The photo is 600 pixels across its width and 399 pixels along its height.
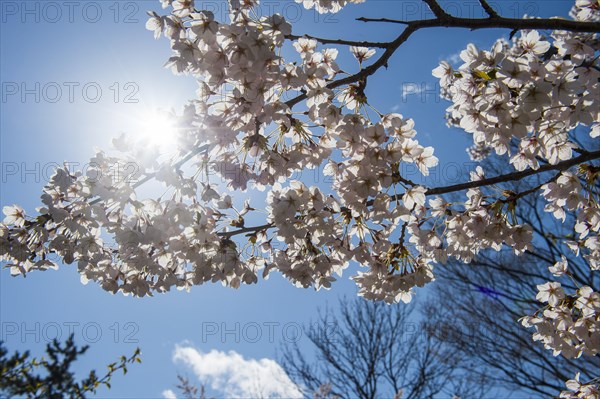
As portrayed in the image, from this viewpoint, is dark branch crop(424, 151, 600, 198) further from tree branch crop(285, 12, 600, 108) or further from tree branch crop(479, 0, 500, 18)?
tree branch crop(479, 0, 500, 18)

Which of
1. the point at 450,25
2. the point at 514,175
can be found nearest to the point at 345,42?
the point at 450,25

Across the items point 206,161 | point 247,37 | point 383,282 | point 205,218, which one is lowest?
point 383,282

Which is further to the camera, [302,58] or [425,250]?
[425,250]

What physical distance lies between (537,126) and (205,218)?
196cm

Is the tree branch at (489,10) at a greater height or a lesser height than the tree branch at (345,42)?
lesser

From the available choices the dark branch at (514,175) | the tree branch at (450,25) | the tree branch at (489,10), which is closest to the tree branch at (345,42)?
the tree branch at (450,25)

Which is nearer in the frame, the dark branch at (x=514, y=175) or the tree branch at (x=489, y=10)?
the tree branch at (x=489, y=10)

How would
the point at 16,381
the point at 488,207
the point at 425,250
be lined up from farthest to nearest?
1. the point at 16,381
2. the point at 425,250
3. the point at 488,207

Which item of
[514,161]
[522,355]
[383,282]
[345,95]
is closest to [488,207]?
[514,161]

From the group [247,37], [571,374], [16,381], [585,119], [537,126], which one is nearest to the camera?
[247,37]

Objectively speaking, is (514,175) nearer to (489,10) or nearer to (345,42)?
(489,10)

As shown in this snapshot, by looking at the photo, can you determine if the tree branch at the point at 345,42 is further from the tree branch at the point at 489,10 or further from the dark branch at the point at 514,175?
the dark branch at the point at 514,175

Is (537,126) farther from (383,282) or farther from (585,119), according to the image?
(383,282)

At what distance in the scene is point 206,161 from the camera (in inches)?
93.7
